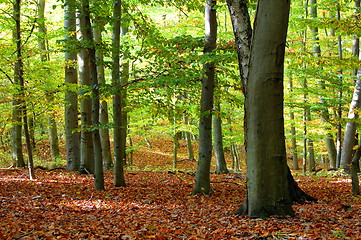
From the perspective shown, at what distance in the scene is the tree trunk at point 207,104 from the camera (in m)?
7.34

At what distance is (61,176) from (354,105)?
33.9 ft

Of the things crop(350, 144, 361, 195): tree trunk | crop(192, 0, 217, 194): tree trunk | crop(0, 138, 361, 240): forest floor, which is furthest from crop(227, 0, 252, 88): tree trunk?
crop(350, 144, 361, 195): tree trunk

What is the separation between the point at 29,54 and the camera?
8484mm

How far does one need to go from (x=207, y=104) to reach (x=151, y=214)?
120 inches

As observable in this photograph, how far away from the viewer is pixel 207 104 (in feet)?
24.2

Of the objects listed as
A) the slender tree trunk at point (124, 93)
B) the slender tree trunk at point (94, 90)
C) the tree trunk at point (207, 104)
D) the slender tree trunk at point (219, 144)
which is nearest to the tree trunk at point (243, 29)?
the tree trunk at point (207, 104)

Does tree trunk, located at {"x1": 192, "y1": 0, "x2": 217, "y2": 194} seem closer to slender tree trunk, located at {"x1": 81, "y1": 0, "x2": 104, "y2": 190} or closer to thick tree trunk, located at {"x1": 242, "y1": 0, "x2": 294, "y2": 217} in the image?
slender tree trunk, located at {"x1": 81, "y1": 0, "x2": 104, "y2": 190}

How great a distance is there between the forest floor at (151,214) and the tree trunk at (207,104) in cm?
48

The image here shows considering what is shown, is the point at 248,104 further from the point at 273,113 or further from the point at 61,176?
the point at 61,176

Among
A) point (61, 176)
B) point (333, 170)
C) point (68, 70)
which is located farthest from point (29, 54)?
point (333, 170)

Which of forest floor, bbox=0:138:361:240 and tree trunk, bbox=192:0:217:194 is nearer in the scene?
forest floor, bbox=0:138:361:240

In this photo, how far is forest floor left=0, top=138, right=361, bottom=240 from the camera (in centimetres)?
395

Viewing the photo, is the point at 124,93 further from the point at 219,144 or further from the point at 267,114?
the point at 219,144

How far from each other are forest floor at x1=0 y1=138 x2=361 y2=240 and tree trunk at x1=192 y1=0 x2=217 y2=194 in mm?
476
